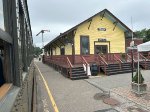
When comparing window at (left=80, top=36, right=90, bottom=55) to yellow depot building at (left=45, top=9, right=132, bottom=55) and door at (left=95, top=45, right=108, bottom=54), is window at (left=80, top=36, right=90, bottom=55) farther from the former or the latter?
door at (left=95, top=45, right=108, bottom=54)

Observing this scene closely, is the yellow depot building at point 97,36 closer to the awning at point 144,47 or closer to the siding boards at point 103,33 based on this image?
the siding boards at point 103,33

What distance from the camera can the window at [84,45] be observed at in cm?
2098

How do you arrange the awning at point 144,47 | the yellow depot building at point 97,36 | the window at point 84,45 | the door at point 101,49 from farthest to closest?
1. the door at point 101,49
2. the window at point 84,45
3. the yellow depot building at point 97,36
4. the awning at point 144,47

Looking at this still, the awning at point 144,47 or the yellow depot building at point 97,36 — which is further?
the yellow depot building at point 97,36

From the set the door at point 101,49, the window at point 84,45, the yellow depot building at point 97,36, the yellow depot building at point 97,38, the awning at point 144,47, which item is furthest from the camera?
the door at point 101,49

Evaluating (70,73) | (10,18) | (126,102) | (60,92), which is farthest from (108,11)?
(10,18)

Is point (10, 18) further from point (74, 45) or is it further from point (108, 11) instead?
point (108, 11)

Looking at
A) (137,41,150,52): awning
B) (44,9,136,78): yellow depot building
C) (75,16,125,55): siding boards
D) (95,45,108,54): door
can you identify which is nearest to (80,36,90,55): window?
(44,9,136,78): yellow depot building

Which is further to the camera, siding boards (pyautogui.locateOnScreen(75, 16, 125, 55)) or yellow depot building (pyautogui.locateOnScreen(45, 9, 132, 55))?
siding boards (pyautogui.locateOnScreen(75, 16, 125, 55))

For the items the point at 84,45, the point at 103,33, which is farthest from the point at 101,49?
the point at 84,45

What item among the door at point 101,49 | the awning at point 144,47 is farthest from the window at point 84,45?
the awning at point 144,47

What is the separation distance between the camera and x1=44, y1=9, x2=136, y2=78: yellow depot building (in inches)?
791

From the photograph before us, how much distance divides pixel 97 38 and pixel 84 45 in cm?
175

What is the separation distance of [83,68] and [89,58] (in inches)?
96.0
